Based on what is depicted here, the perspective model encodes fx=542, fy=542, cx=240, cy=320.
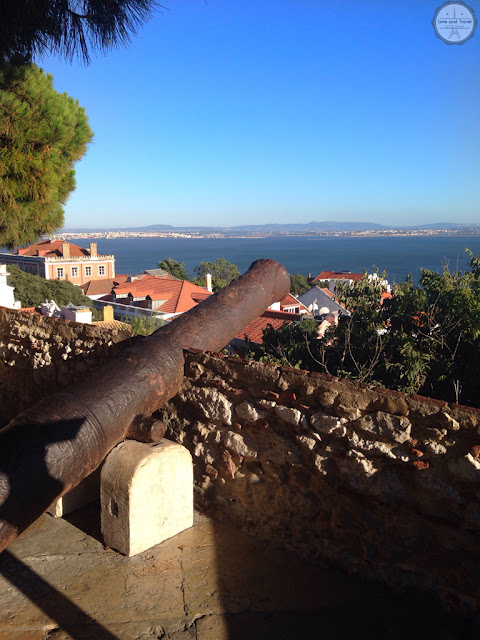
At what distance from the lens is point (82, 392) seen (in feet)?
9.53

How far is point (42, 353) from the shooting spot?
14.1ft

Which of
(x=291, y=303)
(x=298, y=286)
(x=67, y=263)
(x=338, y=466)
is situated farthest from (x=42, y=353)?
(x=67, y=263)

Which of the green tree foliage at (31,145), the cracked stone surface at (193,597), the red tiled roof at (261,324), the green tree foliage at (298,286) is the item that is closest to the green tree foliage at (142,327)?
the green tree foliage at (31,145)

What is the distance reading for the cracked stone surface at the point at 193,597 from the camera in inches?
99.4

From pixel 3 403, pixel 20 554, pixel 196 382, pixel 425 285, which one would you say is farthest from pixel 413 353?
pixel 20 554

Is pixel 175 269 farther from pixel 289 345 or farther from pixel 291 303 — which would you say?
pixel 289 345

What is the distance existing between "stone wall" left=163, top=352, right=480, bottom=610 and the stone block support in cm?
31

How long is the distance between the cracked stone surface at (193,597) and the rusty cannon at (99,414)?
0.63 metres

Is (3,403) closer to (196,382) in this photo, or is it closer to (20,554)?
(20,554)

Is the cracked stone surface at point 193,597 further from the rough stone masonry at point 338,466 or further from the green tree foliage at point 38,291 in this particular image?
the green tree foliage at point 38,291

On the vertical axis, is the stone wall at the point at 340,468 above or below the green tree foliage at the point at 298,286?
above

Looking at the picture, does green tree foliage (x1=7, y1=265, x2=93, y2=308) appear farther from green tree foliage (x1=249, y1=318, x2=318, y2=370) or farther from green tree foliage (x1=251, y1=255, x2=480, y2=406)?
green tree foliage (x1=251, y1=255, x2=480, y2=406)

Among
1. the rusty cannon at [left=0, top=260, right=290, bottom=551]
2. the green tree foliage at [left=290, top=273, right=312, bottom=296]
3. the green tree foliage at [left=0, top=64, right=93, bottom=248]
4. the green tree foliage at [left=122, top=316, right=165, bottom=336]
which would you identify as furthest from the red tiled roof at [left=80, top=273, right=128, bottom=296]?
the rusty cannon at [left=0, top=260, right=290, bottom=551]

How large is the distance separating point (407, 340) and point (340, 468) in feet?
16.9
